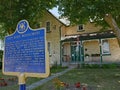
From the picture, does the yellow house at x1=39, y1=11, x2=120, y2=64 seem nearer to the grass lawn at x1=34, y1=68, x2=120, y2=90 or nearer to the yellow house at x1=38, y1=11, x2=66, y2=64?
the yellow house at x1=38, y1=11, x2=66, y2=64

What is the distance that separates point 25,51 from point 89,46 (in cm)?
2826

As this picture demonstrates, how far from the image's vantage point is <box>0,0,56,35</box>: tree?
68.8 feet

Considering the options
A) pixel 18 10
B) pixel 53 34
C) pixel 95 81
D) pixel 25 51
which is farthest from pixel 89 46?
pixel 25 51

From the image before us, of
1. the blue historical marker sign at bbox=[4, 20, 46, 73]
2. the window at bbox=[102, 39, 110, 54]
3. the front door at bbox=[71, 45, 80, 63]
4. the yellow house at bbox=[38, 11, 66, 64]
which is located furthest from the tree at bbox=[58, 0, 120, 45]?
the yellow house at bbox=[38, 11, 66, 64]

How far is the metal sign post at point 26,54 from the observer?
5.40 metres

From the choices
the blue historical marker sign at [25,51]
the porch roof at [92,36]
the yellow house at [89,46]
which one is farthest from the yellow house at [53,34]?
the blue historical marker sign at [25,51]

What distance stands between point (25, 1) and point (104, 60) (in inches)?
551

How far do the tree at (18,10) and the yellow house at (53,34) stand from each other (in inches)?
476

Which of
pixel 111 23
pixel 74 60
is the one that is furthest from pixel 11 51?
pixel 74 60

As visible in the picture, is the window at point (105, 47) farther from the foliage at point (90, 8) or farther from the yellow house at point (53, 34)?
the foliage at point (90, 8)

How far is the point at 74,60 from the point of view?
34406mm

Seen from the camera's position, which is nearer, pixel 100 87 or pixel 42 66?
pixel 42 66

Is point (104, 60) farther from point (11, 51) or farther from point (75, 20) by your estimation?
point (11, 51)

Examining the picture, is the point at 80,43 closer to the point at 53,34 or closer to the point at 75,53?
the point at 75,53
